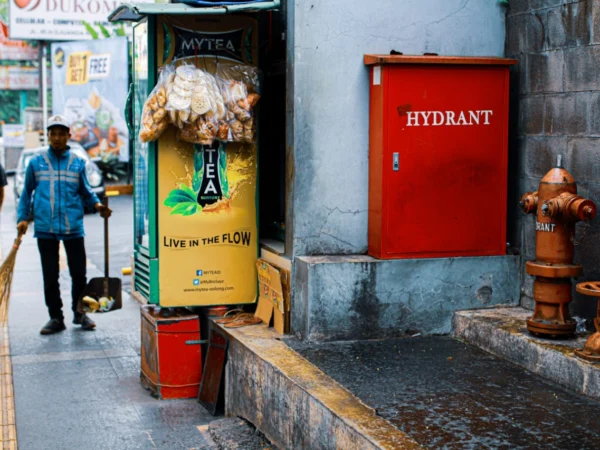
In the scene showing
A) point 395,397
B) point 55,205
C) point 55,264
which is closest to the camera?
point 395,397

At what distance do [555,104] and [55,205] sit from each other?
478 centimetres

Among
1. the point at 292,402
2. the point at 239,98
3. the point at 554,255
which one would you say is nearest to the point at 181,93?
the point at 239,98

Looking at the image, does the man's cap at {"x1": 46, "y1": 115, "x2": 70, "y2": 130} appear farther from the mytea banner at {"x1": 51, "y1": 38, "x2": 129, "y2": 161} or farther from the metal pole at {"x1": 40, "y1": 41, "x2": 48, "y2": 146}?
the metal pole at {"x1": 40, "y1": 41, "x2": 48, "y2": 146}

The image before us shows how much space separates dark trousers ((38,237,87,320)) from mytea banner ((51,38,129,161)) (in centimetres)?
1812

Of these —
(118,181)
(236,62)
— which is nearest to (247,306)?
(236,62)

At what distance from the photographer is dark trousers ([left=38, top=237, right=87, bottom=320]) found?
8383 mm

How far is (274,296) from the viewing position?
6281mm

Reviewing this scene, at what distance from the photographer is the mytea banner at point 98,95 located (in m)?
26.4

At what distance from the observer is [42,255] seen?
27.6 ft

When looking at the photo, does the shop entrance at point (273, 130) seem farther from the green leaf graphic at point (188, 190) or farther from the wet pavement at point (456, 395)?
the wet pavement at point (456, 395)

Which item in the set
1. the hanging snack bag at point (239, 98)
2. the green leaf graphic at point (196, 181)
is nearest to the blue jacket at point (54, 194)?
the green leaf graphic at point (196, 181)

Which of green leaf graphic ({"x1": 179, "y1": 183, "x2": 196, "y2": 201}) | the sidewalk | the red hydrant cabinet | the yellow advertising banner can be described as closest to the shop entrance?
the yellow advertising banner

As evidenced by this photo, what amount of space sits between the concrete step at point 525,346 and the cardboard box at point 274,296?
4.03 feet

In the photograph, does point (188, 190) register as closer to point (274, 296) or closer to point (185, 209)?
point (185, 209)
